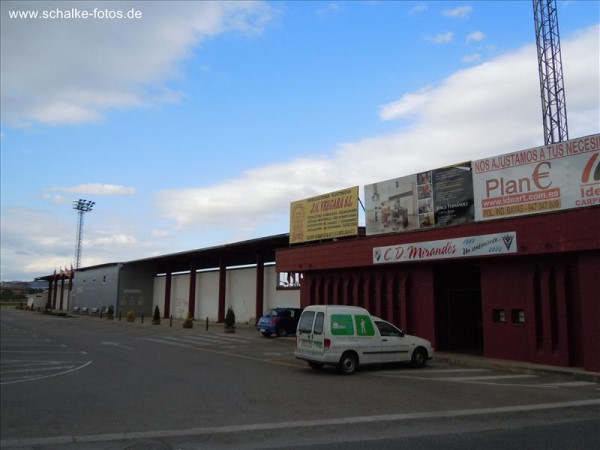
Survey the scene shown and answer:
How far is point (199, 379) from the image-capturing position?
13883 mm

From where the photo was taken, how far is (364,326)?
52.1 feet

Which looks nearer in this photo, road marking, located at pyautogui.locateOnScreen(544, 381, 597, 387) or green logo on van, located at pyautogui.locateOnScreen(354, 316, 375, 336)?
road marking, located at pyautogui.locateOnScreen(544, 381, 597, 387)

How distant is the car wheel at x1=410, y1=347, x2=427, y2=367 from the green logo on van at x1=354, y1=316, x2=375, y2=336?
183 cm

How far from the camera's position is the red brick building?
15930mm

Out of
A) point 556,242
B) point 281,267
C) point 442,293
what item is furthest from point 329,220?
point 556,242

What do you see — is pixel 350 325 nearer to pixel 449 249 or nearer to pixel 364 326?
pixel 364 326

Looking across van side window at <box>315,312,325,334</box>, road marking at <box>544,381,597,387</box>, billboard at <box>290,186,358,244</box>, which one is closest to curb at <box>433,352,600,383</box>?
road marking at <box>544,381,597,387</box>

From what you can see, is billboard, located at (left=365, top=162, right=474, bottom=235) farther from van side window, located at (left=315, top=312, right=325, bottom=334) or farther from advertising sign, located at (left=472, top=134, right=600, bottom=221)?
van side window, located at (left=315, top=312, right=325, bottom=334)

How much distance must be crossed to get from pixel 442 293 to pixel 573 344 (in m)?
6.04

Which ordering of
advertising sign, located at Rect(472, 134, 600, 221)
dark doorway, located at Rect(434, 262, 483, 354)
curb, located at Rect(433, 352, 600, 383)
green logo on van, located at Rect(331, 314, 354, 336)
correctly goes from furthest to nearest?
dark doorway, located at Rect(434, 262, 483, 354)
advertising sign, located at Rect(472, 134, 600, 221)
green logo on van, located at Rect(331, 314, 354, 336)
curb, located at Rect(433, 352, 600, 383)

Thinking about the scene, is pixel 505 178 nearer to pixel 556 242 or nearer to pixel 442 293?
pixel 556 242

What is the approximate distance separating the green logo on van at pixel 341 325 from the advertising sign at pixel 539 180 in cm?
735

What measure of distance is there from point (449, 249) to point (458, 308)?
11.5ft

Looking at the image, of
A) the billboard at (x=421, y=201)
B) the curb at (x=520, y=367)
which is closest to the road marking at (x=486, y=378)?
the curb at (x=520, y=367)
